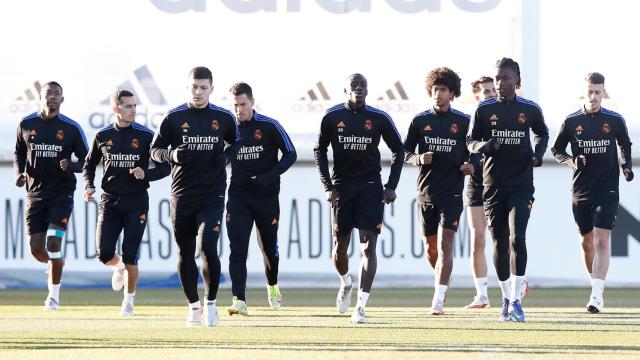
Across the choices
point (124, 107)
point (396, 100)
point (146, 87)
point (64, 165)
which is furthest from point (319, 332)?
point (146, 87)

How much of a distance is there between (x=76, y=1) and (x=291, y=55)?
9.24 feet

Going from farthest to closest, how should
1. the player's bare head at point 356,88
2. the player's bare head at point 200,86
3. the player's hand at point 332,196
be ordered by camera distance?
1. the player's hand at point 332,196
2. the player's bare head at point 356,88
3. the player's bare head at point 200,86

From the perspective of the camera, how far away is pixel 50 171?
14680 millimetres

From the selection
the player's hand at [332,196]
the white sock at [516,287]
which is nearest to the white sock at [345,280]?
the player's hand at [332,196]

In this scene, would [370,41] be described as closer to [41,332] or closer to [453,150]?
[453,150]

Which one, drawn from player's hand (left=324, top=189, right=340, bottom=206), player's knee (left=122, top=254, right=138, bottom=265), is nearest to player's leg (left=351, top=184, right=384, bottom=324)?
player's hand (left=324, top=189, right=340, bottom=206)

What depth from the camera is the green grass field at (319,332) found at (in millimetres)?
9766

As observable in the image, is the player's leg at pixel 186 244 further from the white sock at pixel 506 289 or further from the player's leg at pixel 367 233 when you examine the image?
the white sock at pixel 506 289

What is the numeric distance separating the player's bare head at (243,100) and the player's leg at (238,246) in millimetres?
776

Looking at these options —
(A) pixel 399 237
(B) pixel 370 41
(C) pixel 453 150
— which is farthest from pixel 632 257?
(C) pixel 453 150

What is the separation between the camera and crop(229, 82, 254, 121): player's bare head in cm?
1368

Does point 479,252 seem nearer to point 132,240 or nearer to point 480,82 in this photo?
point 480,82

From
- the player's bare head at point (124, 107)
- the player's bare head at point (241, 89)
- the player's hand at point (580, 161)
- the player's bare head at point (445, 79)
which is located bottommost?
Answer: the player's hand at point (580, 161)

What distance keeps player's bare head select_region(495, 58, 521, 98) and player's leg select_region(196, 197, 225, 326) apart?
2417 millimetres
